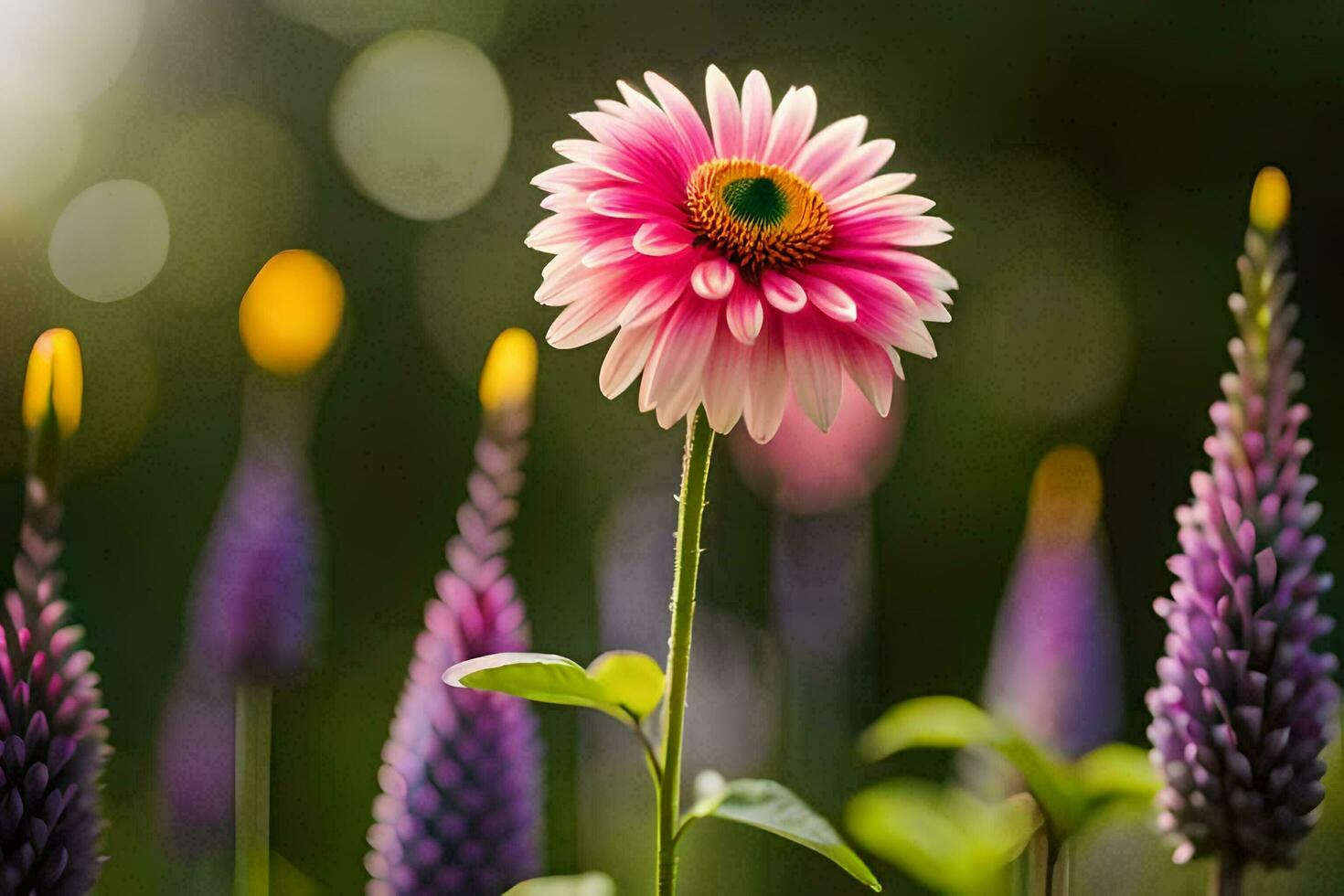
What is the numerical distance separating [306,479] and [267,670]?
143mm

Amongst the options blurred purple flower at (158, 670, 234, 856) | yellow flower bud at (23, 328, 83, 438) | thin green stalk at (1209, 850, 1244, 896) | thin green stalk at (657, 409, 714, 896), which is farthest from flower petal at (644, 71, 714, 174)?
blurred purple flower at (158, 670, 234, 856)

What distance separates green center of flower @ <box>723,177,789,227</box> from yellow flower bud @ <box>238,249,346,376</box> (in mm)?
290

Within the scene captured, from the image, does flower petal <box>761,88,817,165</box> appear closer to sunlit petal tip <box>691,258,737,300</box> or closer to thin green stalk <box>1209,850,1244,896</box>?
sunlit petal tip <box>691,258,737,300</box>

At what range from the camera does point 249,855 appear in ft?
1.79

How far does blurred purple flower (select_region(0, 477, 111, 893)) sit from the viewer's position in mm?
401

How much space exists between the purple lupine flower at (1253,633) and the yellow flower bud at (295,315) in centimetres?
44

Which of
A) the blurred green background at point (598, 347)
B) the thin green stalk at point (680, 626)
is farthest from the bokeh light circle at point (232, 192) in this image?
the thin green stalk at point (680, 626)

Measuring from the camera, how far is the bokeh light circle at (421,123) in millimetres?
1501

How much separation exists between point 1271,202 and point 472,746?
1.22 ft

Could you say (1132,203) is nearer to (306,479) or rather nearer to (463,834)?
(306,479)

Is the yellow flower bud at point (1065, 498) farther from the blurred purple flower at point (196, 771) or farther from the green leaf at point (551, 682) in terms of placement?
the blurred purple flower at point (196, 771)

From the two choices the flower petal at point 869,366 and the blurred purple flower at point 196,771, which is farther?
the blurred purple flower at point 196,771

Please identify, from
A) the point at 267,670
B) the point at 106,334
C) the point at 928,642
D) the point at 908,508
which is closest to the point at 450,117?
the point at 106,334

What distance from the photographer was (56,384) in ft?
1.24
